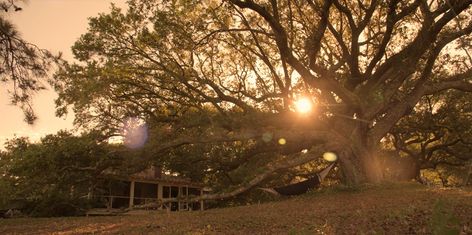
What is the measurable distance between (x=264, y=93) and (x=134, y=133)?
21.2ft

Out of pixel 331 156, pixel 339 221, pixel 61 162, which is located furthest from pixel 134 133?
pixel 339 221

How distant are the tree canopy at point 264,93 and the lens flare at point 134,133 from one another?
30cm

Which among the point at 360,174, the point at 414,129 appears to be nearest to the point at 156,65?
the point at 360,174

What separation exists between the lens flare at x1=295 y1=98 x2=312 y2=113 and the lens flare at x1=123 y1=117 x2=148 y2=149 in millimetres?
6766

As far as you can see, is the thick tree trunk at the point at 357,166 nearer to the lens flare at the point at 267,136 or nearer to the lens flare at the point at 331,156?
the lens flare at the point at 331,156

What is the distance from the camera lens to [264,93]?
850 inches

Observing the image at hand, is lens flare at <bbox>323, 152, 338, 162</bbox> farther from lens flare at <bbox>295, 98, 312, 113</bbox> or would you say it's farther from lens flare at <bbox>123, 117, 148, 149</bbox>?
lens flare at <bbox>123, 117, 148, 149</bbox>

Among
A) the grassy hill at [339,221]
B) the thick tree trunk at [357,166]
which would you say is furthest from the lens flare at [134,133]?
the thick tree trunk at [357,166]

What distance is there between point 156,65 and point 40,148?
5.66 metres

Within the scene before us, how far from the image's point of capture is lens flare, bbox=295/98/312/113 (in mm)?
18922

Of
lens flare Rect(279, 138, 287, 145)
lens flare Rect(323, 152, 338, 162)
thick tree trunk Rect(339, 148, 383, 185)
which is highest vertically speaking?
lens flare Rect(279, 138, 287, 145)

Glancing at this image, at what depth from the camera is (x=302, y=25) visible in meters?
20.5

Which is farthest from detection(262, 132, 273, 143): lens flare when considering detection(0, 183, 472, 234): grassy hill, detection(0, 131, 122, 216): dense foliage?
detection(0, 131, 122, 216): dense foliage

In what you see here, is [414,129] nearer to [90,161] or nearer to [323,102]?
[323,102]
